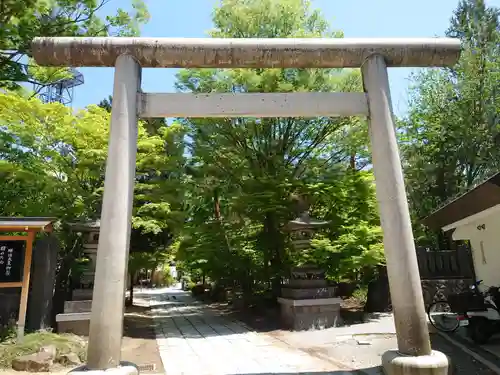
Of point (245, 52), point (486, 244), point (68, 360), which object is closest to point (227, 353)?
point (68, 360)

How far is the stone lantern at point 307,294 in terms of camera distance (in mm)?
12062

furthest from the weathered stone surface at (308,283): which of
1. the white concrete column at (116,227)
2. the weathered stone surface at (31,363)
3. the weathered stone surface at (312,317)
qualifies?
the white concrete column at (116,227)

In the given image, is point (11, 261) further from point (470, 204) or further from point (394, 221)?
point (470, 204)

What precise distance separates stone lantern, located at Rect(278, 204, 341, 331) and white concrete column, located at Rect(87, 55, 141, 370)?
7505 millimetres

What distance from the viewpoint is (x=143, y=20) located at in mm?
14500

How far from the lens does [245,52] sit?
255 inches

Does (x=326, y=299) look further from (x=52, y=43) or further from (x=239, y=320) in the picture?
(x=52, y=43)

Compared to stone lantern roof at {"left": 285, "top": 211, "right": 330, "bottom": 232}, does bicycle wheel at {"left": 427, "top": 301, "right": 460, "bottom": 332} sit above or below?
below

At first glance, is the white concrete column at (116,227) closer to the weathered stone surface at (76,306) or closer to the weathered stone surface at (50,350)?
the weathered stone surface at (50,350)

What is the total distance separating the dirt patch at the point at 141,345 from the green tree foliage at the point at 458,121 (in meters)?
14.2

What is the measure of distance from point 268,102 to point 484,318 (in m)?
6.61

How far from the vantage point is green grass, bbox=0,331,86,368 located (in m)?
7.42

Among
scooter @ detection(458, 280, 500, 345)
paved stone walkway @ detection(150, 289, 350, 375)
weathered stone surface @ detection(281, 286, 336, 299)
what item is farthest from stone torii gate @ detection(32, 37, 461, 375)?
weathered stone surface @ detection(281, 286, 336, 299)

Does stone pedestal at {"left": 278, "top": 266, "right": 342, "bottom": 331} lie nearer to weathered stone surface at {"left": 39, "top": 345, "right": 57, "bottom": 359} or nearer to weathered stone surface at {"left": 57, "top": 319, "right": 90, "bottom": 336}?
weathered stone surface at {"left": 57, "top": 319, "right": 90, "bottom": 336}
